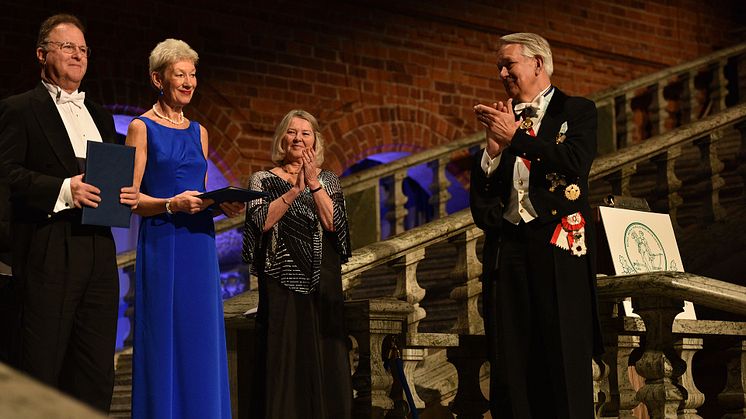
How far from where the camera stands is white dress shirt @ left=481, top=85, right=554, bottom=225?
2.73 meters

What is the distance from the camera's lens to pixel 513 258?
275 cm

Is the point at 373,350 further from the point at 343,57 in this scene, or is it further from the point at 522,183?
the point at 343,57

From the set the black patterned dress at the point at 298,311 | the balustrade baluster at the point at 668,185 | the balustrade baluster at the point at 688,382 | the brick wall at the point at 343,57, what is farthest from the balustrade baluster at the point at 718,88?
the black patterned dress at the point at 298,311

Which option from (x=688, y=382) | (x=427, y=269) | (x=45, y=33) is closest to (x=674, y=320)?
(x=688, y=382)

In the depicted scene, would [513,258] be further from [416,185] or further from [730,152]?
[416,185]

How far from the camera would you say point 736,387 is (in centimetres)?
339

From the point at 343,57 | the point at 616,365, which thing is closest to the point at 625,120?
the point at 343,57

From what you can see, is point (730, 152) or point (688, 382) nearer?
point (688, 382)

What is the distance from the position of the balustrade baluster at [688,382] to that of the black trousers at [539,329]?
61 centimetres

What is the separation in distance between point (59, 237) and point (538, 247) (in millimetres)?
1229

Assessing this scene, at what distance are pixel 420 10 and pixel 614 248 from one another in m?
5.40

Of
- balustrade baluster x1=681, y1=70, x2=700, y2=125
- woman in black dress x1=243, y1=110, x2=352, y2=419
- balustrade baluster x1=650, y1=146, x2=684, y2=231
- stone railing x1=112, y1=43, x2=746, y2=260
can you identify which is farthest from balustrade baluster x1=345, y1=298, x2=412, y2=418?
balustrade baluster x1=681, y1=70, x2=700, y2=125

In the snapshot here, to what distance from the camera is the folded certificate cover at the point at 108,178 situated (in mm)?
2371

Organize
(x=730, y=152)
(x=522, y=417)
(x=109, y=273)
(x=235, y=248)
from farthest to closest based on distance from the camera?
(x=235, y=248), (x=730, y=152), (x=522, y=417), (x=109, y=273)
